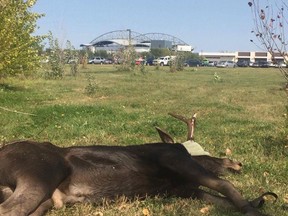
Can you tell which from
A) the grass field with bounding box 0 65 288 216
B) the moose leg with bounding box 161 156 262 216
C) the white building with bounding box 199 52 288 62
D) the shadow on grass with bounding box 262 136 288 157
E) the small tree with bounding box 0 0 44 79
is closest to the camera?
the moose leg with bounding box 161 156 262 216

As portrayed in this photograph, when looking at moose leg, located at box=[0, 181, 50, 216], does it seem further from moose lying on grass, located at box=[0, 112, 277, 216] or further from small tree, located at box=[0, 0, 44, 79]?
small tree, located at box=[0, 0, 44, 79]

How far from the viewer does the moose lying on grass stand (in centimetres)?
352

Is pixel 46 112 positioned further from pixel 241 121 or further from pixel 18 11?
pixel 18 11

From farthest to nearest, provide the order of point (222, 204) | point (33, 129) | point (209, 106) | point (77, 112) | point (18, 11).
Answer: point (18, 11), point (209, 106), point (77, 112), point (33, 129), point (222, 204)

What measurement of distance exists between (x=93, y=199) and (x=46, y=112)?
7124mm

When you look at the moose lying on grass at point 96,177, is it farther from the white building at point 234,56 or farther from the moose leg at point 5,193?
the white building at point 234,56

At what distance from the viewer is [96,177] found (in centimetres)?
395

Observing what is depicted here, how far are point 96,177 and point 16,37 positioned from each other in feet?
42.8

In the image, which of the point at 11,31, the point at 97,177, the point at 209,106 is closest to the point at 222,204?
the point at 97,177

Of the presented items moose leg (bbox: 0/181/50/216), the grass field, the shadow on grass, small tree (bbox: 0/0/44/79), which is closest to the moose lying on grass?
Answer: moose leg (bbox: 0/181/50/216)

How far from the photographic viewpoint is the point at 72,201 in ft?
12.8

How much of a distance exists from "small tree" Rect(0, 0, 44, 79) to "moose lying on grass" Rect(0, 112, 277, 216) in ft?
34.8

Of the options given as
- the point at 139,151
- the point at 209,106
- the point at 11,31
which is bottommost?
the point at 209,106

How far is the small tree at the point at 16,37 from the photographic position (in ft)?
46.3
